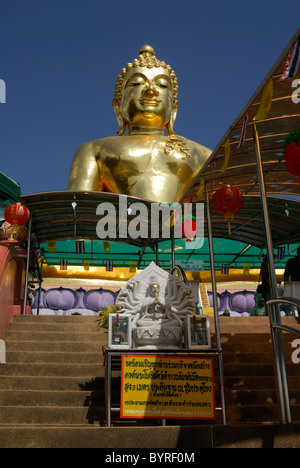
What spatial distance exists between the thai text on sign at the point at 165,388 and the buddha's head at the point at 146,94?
10949 millimetres

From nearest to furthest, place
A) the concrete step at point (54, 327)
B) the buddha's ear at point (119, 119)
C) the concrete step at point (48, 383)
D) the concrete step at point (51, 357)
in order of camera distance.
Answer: the concrete step at point (48, 383)
the concrete step at point (51, 357)
the concrete step at point (54, 327)
the buddha's ear at point (119, 119)

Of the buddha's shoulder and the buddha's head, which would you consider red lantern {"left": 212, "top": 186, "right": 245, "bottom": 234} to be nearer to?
the buddha's shoulder

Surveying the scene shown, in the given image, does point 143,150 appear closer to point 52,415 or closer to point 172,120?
point 172,120

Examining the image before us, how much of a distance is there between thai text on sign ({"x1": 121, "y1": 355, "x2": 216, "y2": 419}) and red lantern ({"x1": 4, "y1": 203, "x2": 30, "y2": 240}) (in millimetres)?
4841

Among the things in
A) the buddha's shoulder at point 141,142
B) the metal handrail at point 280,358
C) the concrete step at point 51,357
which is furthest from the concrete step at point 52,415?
the buddha's shoulder at point 141,142

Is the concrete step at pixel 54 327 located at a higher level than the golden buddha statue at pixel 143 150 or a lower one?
lower

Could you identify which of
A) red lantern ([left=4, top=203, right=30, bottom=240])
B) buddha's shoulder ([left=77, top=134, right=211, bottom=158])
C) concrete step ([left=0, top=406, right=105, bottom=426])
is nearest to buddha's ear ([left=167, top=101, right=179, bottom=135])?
buddha's shoulder ([left=77, top=134, right=211, bottom=158])

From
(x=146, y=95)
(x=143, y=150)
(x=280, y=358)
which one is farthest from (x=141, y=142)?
(x=280, y=358)

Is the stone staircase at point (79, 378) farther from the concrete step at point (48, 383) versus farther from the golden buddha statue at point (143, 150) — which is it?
the golden buddha statue at point (143, 150)

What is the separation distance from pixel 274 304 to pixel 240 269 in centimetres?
1159

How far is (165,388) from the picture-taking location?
485cm

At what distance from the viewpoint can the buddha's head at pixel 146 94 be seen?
14688mm

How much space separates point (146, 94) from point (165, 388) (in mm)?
11219

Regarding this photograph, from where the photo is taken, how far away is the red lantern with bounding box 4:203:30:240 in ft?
29.2
